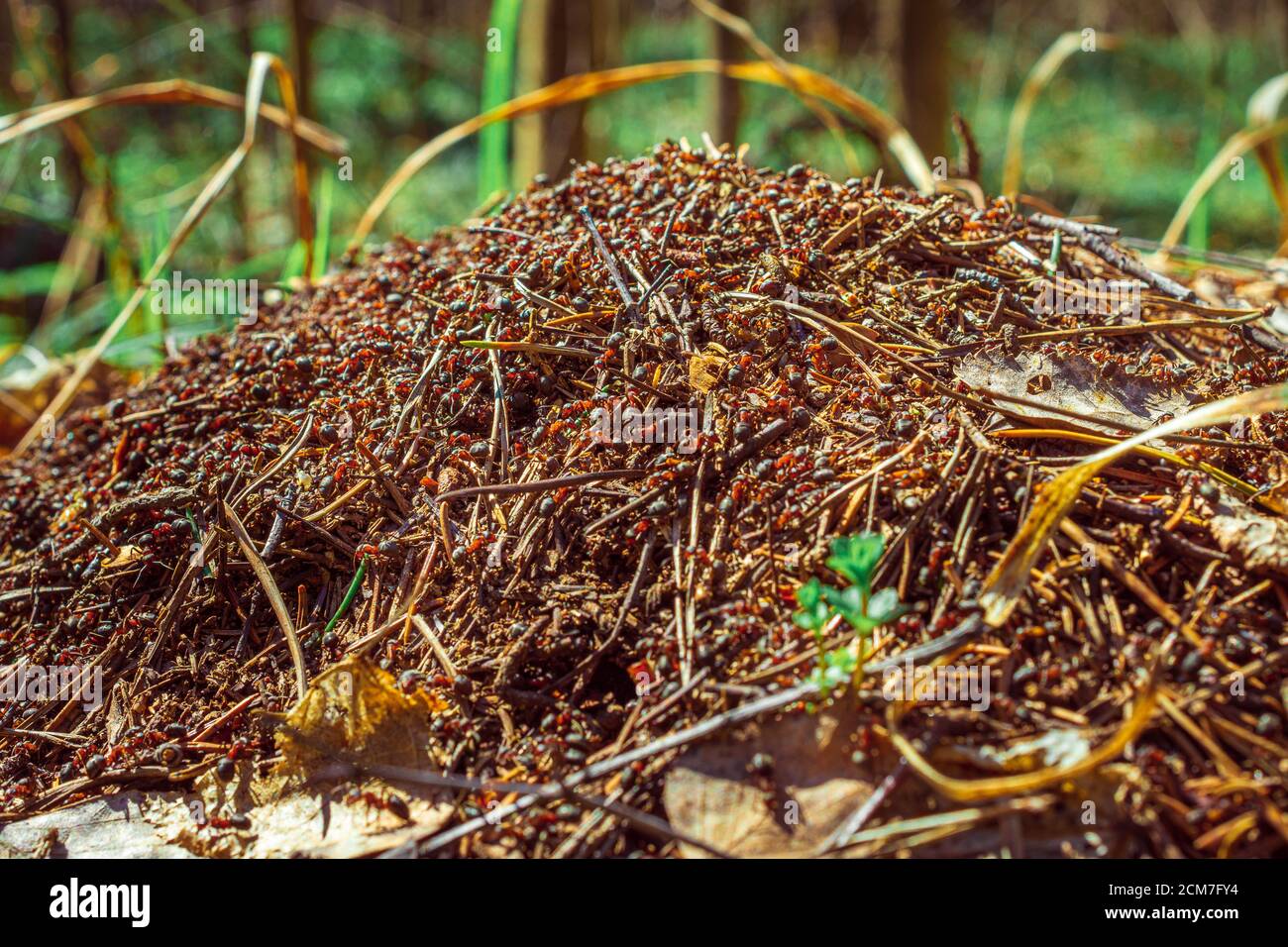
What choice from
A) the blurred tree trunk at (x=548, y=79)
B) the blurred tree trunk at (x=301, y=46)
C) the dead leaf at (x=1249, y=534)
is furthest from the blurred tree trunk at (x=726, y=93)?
the dead leaf at (x=1249, y=534)

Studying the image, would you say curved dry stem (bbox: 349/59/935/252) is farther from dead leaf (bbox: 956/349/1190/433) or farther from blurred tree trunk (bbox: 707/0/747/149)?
blurred tree trunk (bbox: 707/0/747/149)

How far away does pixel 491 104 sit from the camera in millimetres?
4539

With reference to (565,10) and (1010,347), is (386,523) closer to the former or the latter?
(1010,347)

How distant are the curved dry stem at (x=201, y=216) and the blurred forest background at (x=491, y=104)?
0.65 ft

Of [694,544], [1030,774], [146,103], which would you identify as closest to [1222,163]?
[694,544]

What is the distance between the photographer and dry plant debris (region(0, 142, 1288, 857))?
5.34ft

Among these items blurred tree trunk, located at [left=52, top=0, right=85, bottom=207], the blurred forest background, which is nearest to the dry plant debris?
the blurred forest background

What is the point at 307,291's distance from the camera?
11.0 feet

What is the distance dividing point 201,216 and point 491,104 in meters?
1.54
